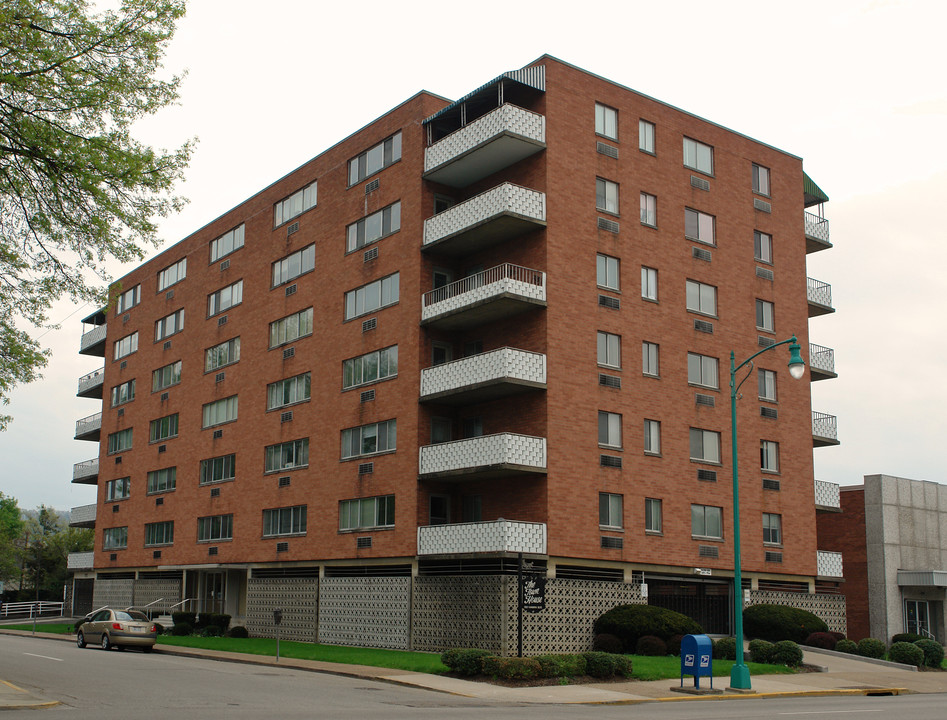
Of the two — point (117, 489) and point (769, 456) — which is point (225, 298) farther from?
point (769, 456)

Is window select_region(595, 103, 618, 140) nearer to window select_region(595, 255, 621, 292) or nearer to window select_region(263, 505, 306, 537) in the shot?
window select_region(595, 255, 621, 292)

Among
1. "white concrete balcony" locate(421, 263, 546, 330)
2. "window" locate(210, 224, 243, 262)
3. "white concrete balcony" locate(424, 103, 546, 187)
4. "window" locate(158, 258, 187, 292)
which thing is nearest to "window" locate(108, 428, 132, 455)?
"window" locate(158, 258, 187, 292)

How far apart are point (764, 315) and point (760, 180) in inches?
242

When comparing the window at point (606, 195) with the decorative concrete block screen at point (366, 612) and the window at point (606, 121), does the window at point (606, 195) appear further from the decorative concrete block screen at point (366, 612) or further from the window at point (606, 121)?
the decorative concrete block screen at point (366, 612)

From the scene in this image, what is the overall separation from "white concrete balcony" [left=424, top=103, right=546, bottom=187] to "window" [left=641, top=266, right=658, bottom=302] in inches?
251

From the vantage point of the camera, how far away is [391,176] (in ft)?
136

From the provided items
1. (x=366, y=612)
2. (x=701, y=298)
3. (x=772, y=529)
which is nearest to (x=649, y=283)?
(x=701, y=298)

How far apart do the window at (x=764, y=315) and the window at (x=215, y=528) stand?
2594cm

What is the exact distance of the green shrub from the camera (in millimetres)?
36875

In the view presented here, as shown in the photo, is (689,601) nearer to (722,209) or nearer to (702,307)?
(702,307)

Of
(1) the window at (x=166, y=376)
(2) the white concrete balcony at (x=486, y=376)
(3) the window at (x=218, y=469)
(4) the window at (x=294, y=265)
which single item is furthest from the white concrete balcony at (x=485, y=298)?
(1) the window at (x=166, y=376)

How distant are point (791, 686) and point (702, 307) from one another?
17.3 meters

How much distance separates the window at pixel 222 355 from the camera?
5107cm

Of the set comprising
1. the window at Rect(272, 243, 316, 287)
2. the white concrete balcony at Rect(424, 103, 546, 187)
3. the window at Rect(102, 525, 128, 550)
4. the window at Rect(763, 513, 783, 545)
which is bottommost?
the window at Rect(102, 525, 128, 550)
